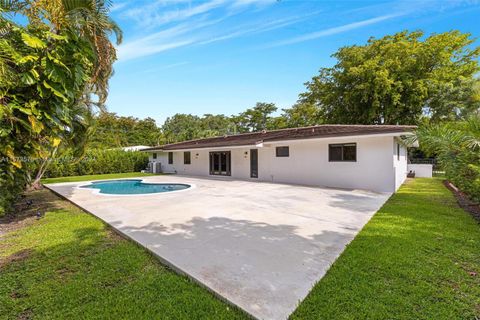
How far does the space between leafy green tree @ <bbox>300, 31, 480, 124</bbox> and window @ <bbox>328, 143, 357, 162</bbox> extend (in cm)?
1294

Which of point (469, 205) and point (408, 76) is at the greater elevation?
point (408, 76)

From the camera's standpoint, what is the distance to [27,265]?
419 centimetres

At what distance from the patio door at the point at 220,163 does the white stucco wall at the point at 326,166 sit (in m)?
0.65

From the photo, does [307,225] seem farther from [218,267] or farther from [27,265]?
[27,265]

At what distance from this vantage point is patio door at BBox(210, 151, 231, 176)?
19.5 metres

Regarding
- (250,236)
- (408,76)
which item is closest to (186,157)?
(250,236)

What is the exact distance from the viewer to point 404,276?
3.57 m

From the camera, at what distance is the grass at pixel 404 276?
9.26 ft

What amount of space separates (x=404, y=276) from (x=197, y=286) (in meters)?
3.11

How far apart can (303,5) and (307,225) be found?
245 inches

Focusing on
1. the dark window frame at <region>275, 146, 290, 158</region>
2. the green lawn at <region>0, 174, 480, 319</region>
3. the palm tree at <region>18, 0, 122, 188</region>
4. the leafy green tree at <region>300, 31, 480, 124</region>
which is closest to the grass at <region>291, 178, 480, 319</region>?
the green lawn at <region>0, 174, 480, 319</region>

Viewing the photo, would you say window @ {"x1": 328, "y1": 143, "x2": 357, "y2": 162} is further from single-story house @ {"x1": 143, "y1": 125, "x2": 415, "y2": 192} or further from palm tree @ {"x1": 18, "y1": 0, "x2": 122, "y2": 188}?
palm tree @ {"x1": 18, "y1": 0, "x2": 122, "y2": 188}

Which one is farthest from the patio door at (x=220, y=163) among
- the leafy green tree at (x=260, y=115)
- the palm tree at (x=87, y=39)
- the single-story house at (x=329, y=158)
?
the leafy green tree at (x=260, y=115)

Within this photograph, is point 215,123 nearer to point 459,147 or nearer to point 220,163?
point 220,163
